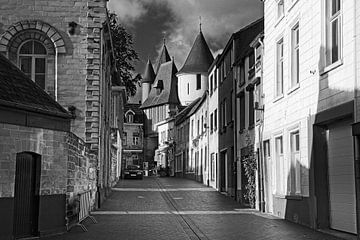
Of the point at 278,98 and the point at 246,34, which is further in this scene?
the point at 246,34

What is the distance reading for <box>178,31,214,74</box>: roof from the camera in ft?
285

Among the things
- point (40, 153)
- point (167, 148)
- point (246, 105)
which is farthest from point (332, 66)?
point (167, 148)

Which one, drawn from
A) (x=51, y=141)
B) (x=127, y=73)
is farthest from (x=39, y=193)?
(x=127, y=73)

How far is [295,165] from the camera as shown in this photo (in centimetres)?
1883

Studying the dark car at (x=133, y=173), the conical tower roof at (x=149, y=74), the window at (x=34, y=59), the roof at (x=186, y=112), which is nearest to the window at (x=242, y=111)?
the window at (x=34, y=59)

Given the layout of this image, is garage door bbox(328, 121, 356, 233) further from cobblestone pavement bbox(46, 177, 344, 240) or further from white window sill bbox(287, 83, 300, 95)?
white window sill bbox(287, 83, 300, 95)

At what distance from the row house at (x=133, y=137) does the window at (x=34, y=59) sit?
64.3 meters

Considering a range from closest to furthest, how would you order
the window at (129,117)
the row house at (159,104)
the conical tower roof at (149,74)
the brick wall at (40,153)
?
the brick wall at (40,153)
the row house at (159,104)
the window at (129,117)
the conical tower roof at (149,74)

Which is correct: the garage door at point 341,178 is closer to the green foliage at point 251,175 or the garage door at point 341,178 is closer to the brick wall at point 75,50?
the green foliage at point 251,175

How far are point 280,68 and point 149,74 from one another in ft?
299

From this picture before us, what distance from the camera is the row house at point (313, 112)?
1430 centimetres

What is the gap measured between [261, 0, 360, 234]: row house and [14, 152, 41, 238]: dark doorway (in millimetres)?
7386

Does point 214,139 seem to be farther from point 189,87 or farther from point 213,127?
point 189,87

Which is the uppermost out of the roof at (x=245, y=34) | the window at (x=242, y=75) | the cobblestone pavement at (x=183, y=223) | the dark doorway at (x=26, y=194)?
the roof at (x=245, y=34)
